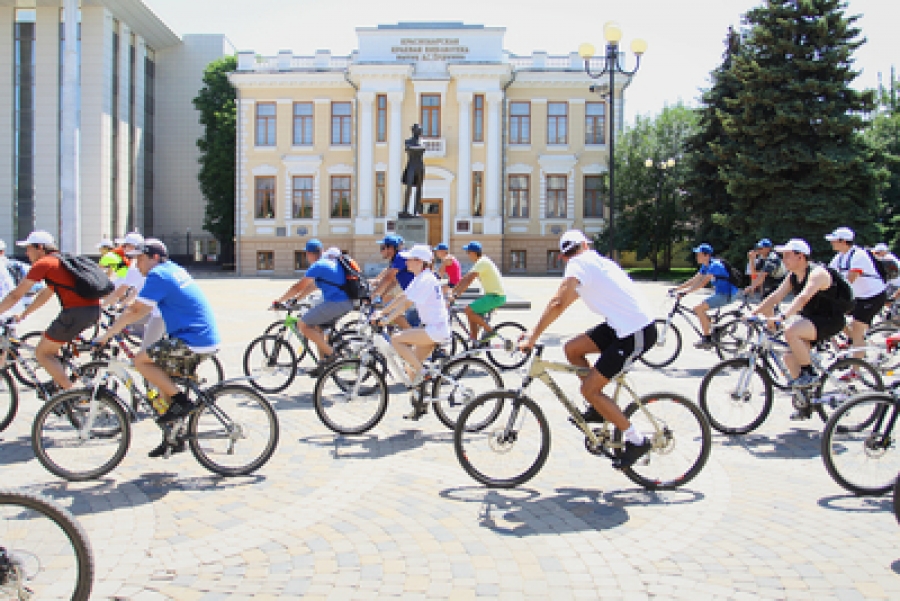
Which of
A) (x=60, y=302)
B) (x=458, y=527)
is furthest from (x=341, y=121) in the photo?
(x=458, y=527)

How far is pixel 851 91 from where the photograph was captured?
3159 centimetres

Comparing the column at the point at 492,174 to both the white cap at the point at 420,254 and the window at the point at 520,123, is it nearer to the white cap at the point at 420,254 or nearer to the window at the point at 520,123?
the window at the point at 520,123

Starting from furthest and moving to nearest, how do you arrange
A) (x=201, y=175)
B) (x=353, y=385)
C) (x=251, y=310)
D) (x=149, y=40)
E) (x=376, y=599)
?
(x=149, y=40), (x=201, y=175), (x=251, y=310), (x=353, y=385), (x=376, y=599)

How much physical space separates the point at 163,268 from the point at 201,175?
1934 inches

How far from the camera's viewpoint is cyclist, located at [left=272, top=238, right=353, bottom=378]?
9977mm

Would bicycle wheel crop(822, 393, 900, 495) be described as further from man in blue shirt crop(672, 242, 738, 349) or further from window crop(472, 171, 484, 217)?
window crop(472, 171, 484, 217)

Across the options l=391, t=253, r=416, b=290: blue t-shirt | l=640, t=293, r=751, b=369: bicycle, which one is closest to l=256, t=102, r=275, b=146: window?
l=391, t=253, r=416, b=290: blue t-shirt

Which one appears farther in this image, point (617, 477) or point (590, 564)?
point (617, 477)

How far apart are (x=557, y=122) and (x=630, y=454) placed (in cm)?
4235

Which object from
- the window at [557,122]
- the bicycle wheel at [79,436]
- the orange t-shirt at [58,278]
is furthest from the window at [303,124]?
the bicycle wheel at [79,436]

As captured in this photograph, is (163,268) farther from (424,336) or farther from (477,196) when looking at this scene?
(477,196)

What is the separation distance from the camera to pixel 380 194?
150 feet

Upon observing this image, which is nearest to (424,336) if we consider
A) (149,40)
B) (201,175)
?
(201,175)

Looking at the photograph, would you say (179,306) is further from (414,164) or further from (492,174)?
(492,174)
